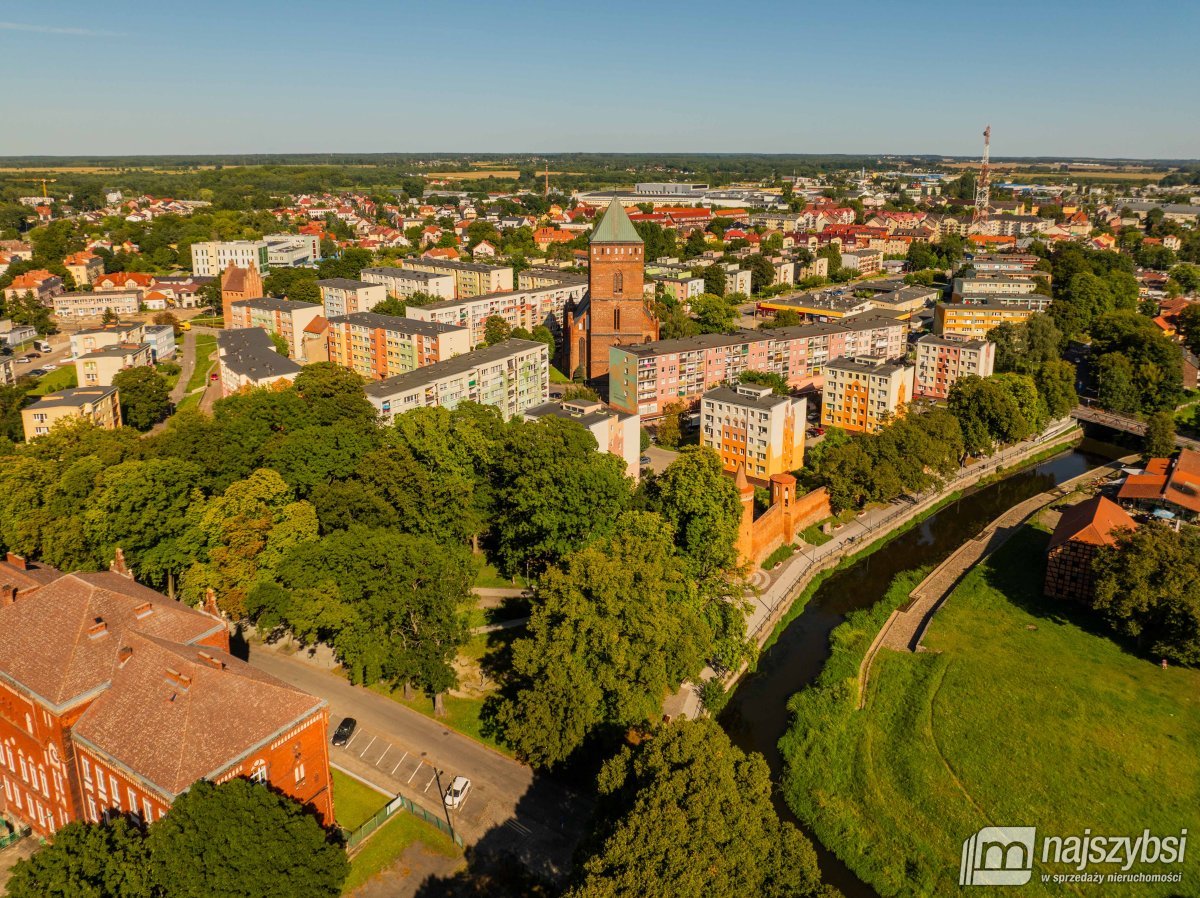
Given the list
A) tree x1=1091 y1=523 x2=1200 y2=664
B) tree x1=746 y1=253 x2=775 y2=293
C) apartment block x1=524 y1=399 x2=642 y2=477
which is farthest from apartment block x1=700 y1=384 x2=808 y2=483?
tree x1=746 y1=253 x2=775 y2=293

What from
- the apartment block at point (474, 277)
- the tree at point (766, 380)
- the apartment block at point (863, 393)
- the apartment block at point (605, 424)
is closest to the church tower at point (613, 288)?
the tree at point (766, 380)

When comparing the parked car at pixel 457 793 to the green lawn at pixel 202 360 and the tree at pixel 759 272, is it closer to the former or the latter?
the green lawn at pixel 202 360

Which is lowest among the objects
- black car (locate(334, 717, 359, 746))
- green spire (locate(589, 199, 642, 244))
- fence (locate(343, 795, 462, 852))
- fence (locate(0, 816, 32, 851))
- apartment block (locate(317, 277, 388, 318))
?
fence (locate(0, 816, 32, 851))

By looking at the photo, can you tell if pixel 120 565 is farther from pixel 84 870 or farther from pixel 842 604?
pixel 842 604

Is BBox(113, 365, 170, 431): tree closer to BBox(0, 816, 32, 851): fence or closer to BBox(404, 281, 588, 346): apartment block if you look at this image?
BBox(404, 281, 588, 346): apartment block

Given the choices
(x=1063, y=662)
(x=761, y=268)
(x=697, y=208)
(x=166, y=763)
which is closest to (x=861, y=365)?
(x=1063, y=662)

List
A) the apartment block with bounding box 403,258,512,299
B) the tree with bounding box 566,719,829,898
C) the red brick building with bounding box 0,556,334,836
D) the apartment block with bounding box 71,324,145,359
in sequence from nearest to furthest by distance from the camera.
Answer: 1. the tree with bounding box 566,719,829,898
2. the red brick building with bounding box 0,556,334,836
3. the apartment block with bounding box 71,324,145,359
4. the apartment block with bounding box 403,258,512,299
